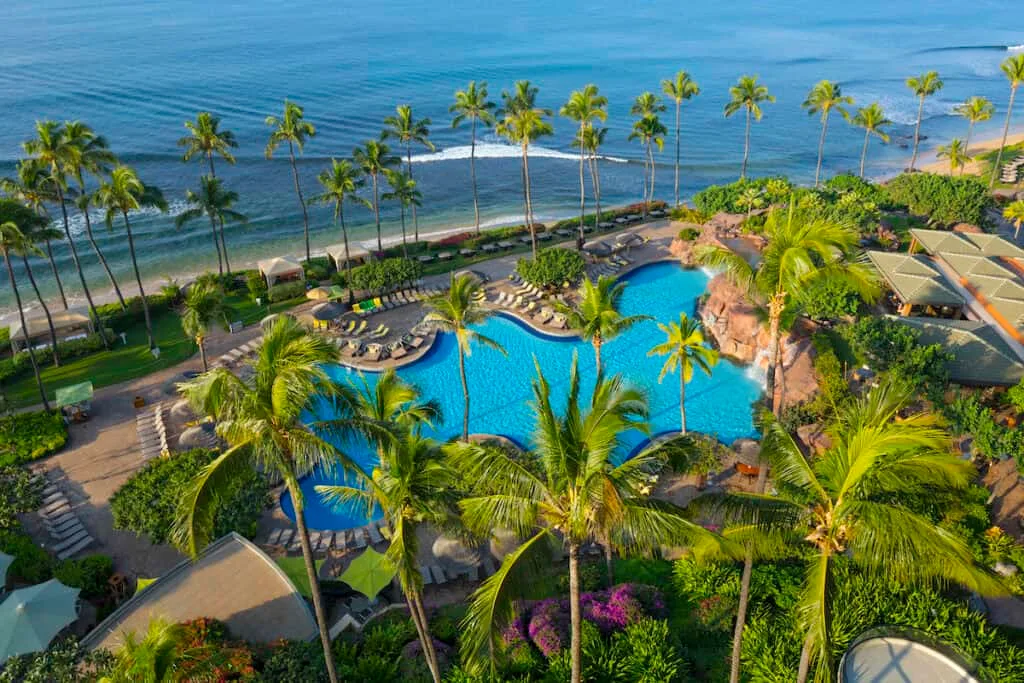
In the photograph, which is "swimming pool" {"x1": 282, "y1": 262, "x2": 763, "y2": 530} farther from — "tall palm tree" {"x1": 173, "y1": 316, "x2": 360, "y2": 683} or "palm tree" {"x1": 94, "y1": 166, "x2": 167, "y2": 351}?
"palm tree" {"x1": 94, "y1": 166, "x2": 167, "y2": 351}

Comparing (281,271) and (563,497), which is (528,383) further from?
(563,497)

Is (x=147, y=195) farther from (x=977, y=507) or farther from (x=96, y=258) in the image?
(x=977, y=507)

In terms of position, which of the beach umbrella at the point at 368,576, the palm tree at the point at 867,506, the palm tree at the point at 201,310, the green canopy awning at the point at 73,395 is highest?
the palm tree at the point at 867,506

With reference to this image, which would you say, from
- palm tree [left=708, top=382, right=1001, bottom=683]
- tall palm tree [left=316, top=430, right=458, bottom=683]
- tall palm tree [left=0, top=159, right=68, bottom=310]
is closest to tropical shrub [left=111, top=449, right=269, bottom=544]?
tall palm tree [left=316, top=430, right=458, bottom=683]

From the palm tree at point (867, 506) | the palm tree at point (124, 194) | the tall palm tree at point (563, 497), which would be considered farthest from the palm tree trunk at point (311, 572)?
the palm tree at point (124, 194)

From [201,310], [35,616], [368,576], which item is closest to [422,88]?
[201,310]

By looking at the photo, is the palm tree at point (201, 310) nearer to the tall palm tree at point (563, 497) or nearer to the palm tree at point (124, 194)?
the palm tree at point (124, 194)
